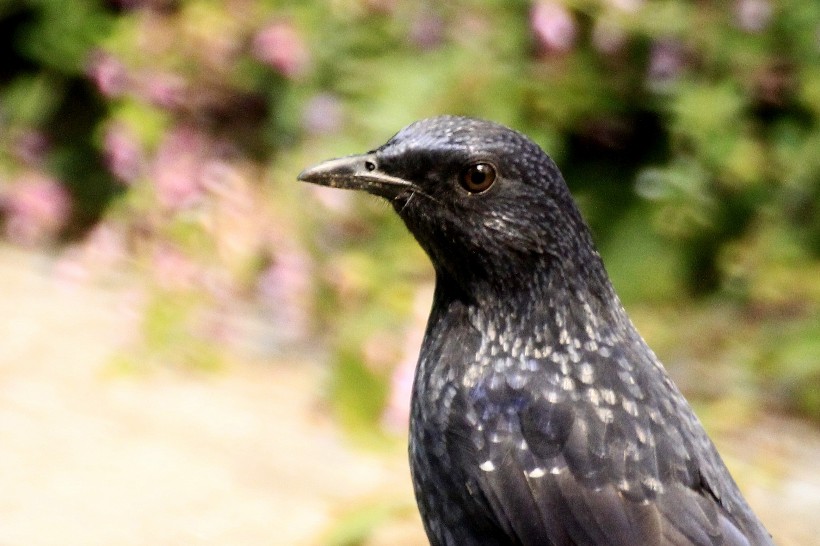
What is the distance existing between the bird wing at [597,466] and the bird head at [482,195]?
22cm

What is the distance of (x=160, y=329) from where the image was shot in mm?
4773

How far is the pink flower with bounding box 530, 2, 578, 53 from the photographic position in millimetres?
4305

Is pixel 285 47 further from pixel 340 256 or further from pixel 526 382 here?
pixel 526 382

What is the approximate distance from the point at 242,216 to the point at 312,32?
856mm

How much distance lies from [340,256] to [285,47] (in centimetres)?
95

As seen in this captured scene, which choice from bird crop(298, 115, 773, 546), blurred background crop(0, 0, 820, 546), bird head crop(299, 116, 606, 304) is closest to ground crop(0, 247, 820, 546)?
blurred background crop(0, 0, 820, 546)

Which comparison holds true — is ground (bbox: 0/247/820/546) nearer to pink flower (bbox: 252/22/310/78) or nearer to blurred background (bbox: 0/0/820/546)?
blurred background (bbox: 0/0/820/546)

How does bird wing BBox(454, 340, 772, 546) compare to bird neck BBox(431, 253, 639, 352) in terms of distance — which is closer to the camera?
bird wing BBox(454, 340, 772, 546)

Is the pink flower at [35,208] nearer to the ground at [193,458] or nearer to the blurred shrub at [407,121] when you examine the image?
the blurred shrub at [407,121]

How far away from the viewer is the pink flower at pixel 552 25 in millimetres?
4305

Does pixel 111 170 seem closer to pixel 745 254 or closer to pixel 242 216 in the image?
pixel 242 216

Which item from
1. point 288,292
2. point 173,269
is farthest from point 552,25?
point 173,269

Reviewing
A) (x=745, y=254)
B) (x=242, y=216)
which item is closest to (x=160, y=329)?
(x=242, y=216)

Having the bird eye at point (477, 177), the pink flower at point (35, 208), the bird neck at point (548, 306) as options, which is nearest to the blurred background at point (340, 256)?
the pink flower at point (35, 208)
